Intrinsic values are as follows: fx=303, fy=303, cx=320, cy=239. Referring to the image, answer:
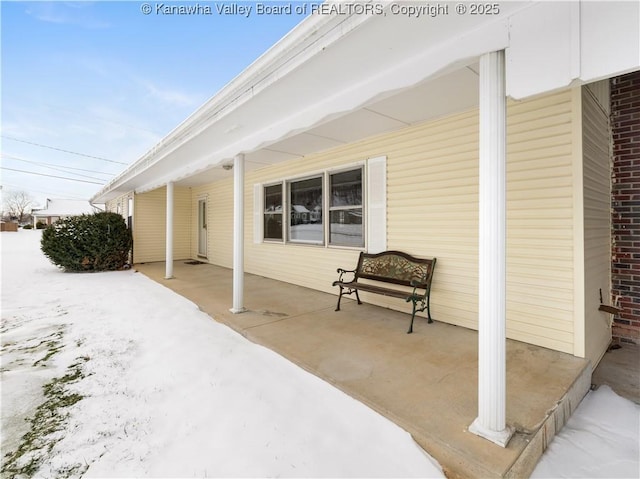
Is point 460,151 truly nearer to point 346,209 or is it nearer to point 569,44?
point 346,209

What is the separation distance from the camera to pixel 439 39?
6.38 feet

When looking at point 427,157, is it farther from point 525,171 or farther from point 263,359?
point 263,359

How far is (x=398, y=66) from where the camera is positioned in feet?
7.39

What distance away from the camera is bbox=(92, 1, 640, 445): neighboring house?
1665 millimetres

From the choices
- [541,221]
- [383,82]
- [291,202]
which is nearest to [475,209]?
[541,221]

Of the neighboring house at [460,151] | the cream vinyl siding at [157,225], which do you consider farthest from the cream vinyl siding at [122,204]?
the neighboring house at [460,151]

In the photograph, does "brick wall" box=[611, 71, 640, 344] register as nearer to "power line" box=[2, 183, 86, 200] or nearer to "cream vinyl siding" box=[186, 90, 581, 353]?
"cream vinyl siding" box=[186, 90, 581, 353]

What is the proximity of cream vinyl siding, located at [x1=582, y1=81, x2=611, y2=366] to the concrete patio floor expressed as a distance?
63 cm

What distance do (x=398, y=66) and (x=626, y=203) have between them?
10.8ft

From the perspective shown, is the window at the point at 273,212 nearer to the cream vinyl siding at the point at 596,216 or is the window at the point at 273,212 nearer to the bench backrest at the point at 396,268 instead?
the bench backrest at the point at 396,268

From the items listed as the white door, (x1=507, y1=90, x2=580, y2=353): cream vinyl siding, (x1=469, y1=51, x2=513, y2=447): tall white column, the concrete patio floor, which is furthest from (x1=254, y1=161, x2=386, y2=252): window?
the white door

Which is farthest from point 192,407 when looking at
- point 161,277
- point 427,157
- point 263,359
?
point 161,277

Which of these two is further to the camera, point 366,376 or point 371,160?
point 371,160

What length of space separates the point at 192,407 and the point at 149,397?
0.43m
